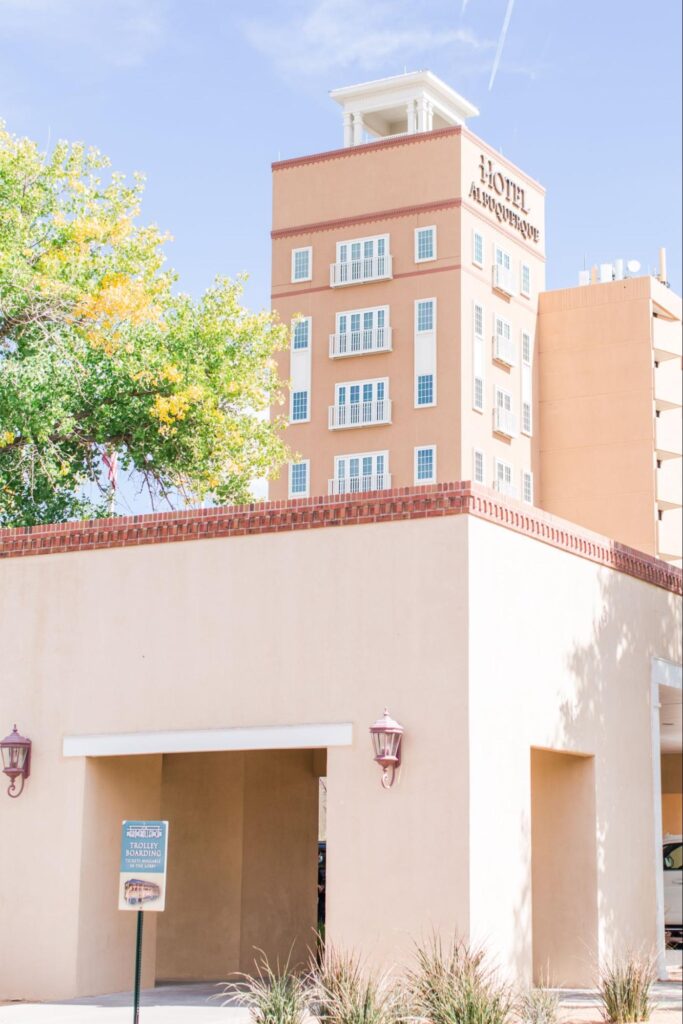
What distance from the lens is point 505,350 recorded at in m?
49.9

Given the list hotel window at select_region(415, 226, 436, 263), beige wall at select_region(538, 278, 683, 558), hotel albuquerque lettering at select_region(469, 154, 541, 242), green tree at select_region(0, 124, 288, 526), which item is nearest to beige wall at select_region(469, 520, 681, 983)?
green tree at select_region(0, 124, 288, 526)

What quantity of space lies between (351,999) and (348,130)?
4345cm

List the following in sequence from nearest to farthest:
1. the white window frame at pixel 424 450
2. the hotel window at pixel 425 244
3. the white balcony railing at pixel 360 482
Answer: the white window frame at pixel 424 450 → the white balcony railing at pixel 360 482 → the hotel window at pixel 425 244

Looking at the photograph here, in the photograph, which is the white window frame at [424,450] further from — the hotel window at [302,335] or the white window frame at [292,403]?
the hotel window at [302,335]

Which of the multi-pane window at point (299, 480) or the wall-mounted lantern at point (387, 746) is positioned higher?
the multi-pane window at point (299, 480)

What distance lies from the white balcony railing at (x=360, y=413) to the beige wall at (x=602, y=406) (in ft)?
22.4

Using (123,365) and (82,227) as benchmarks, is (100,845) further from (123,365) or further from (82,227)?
(82,227)

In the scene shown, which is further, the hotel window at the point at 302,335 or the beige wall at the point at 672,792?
the hotel window at the point at 302,335

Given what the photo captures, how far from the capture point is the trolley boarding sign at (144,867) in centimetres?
1298

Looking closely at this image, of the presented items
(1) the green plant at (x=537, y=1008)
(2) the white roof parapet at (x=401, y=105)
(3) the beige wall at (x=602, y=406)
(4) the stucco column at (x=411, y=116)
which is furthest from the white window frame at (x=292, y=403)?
(1) the green plant at (x=537, y=1008)

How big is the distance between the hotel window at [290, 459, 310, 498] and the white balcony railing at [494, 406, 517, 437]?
6273 mm

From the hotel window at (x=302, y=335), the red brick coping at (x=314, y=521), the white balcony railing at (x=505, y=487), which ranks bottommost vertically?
the red brick coping at (x=314, y=521)

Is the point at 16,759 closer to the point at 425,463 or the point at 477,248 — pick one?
the point at 425,463

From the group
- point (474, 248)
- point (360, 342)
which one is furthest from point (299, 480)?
point (474, 248)
